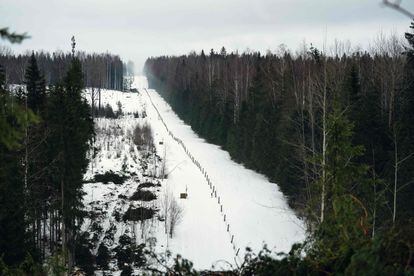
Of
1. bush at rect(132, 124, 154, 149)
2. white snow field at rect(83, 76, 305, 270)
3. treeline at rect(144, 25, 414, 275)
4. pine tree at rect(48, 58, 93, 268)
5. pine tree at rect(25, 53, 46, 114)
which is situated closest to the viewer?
treeline at rect(144, 25, 414, 275)

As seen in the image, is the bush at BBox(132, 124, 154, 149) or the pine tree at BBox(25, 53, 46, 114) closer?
the pine tree at BBox(25, 53, 46, 114)

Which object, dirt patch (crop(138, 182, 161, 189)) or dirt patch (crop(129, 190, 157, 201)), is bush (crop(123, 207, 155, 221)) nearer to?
dirt patch (crop(129, 190, 157, 201))

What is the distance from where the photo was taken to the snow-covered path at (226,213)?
2639 centimetres

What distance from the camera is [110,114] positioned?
73438 millimetres

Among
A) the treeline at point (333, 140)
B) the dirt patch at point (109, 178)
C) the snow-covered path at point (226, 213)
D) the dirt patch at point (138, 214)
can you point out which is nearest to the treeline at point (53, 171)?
the dirt patch at point (138, 214)

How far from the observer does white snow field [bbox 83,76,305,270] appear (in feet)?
87.5

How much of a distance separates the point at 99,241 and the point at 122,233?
165 centimetres

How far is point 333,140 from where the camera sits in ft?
45.6

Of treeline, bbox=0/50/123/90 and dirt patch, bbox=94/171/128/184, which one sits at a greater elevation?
treeline, bbox=0/50/123/90

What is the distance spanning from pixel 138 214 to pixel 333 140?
19.7 metres

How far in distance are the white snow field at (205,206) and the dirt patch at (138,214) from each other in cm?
53

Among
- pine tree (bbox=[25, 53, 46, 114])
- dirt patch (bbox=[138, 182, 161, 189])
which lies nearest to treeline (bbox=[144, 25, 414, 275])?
dirt patch (bbox=[138, 182, 161, 189])

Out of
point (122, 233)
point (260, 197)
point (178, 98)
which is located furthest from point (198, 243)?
point (178, 98)

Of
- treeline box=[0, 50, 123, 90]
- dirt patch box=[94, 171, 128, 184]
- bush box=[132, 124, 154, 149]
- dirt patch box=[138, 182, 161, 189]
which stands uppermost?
treeline box=[0, 50, 123, 90]
